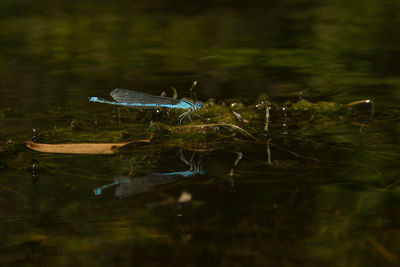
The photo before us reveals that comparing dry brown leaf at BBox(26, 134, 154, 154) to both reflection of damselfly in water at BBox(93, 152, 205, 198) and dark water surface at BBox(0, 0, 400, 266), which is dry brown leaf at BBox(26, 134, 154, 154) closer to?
dark water surface at BBox(0, 0, 400, 266)

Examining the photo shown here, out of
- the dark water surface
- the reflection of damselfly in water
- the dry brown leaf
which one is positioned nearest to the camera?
the dark water surface

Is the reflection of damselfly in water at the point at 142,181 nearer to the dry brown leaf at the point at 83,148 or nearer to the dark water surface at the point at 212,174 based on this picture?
the dark water surface at the point at 212,174

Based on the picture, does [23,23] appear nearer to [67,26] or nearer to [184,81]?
[67,26]

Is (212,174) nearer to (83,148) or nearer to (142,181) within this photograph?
(142,181)

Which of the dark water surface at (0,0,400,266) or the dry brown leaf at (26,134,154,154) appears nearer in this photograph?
the dark water surface at (0,0,400,266)

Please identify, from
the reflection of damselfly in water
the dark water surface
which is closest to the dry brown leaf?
the dark water surface

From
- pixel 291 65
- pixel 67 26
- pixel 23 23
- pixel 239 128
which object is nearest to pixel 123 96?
pixel 239 128
